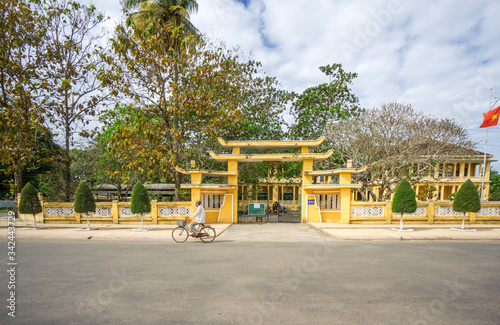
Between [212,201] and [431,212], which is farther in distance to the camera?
[212,201]

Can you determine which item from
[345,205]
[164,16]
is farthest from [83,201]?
[345,205]

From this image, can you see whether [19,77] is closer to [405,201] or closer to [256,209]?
[256,209]

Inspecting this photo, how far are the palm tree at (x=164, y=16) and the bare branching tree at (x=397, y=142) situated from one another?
45.5 feet

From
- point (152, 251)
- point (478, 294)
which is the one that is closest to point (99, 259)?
point (152, 251)

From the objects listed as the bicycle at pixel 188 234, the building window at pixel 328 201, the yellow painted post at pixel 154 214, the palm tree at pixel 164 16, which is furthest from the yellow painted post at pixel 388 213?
the palm tree at pixel 164 16

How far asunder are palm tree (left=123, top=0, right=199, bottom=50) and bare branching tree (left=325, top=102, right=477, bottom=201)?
546 inches

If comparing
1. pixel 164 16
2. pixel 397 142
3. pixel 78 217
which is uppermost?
pixel 164 16

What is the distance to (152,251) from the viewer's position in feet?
31.4

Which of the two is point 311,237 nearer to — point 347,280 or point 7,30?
point 347,280

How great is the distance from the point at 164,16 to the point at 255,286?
59.7ft

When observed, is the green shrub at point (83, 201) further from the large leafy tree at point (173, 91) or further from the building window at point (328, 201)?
the building window at point (328, 201)

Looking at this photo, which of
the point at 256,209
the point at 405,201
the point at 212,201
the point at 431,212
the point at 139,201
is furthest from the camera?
the point at 256,209

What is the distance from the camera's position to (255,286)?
230 inches

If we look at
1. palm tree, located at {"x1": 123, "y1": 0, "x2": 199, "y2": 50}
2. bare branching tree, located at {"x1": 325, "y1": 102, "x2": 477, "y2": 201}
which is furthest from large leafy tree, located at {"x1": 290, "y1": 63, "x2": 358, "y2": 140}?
palm tree, located at {"x1": 123, "y1": 0, "x2": 199, "y2": 50}
